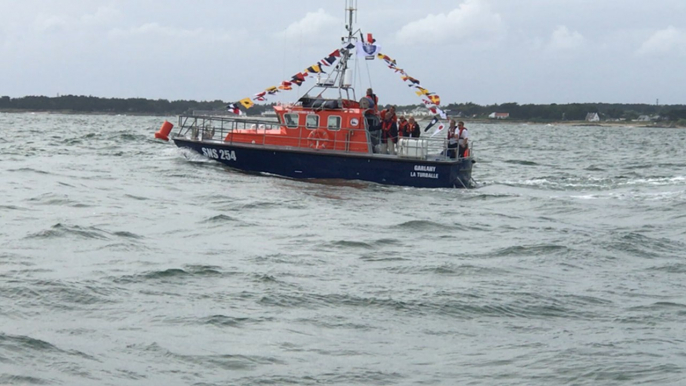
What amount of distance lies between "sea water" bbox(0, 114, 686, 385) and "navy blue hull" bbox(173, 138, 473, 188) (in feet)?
5.88

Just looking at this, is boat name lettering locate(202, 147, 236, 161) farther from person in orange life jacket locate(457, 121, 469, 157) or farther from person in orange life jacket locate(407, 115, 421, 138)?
person in orange life jacket locate(457, 121, 469, 157)

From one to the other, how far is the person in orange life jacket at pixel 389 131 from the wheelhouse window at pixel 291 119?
1.99 meters

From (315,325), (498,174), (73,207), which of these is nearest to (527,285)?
(315,325)

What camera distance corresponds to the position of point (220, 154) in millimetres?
20859

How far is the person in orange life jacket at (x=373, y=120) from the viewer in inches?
765

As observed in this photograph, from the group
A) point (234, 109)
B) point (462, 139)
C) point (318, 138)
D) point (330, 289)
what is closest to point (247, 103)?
point (234, 109)

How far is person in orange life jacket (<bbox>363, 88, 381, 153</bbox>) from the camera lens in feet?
63.7

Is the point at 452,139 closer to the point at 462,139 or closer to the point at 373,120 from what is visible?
the point at 462,139

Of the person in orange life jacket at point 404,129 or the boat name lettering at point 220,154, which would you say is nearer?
the person in orange life jacket at point 404,129

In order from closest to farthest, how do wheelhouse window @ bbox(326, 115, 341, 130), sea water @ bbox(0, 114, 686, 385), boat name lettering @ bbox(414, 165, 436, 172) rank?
sea water @ bbox(0, 114, 686, 385), boat name lettering @ bbox(414, 165, 436, 172), wheelhouse window @ bbox(326, 115, 341, 130)

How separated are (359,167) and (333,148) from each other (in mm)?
856

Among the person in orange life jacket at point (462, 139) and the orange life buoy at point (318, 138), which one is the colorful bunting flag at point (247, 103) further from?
the person in orange life jacket at point (462, 139)

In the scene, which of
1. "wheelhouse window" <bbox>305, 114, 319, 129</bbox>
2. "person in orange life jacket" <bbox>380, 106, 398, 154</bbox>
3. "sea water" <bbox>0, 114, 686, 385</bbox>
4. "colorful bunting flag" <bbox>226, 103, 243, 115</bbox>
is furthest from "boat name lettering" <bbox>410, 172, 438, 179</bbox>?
"colorful bunting flag" <bbox>226, 103, 243, 115</bbox>

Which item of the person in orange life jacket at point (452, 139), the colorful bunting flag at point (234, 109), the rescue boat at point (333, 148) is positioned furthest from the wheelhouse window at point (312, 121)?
the person in orange life jacket at point (452, 139)
